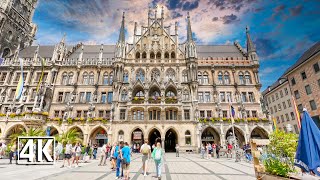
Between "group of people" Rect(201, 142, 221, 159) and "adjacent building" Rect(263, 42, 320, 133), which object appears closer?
"group of people" Rect(201, 142, 221, 159)

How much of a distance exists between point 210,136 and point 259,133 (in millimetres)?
9899

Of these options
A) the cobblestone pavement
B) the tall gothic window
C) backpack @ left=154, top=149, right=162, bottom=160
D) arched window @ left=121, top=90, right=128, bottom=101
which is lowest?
the cobblestone pavement

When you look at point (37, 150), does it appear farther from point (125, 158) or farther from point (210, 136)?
point (210, 136)

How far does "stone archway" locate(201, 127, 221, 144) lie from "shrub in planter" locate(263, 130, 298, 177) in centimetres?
2790

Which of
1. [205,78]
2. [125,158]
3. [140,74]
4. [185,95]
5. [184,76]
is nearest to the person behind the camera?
[125,158]

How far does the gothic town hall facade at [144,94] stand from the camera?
105 feet

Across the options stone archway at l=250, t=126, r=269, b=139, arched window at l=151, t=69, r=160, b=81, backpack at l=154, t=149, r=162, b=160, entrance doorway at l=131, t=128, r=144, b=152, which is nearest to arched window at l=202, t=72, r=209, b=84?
arched window at l=151, t=69, r=160, b=81

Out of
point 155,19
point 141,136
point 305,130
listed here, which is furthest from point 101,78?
point 305,130

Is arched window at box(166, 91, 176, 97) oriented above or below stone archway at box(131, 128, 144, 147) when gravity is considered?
above

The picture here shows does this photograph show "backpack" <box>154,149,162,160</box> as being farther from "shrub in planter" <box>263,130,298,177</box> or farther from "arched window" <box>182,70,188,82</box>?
"arched window" <box>182,70,188,82</box>

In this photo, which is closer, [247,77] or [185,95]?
[185,95]

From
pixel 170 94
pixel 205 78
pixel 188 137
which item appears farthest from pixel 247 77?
pixel 188 137

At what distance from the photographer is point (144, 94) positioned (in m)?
34.3

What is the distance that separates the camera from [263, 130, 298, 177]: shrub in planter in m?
5.82
